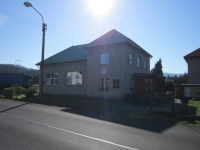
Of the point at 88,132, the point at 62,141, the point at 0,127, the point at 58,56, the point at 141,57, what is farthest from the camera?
the point at 58,56

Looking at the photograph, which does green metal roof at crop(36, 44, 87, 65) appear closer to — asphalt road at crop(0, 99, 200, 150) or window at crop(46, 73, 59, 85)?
window at crop(46, 73, 59, 85)

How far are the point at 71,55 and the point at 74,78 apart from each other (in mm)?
3762

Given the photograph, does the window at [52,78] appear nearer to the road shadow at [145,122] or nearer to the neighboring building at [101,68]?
the neighboring building at [101,68]

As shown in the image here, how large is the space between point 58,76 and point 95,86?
6925mm

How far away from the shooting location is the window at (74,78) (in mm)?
23492

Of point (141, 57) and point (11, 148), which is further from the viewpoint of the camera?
point (141, 57)

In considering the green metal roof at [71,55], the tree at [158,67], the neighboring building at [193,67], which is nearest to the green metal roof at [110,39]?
the green metal roof at [71,55]

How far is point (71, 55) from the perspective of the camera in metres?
25.9

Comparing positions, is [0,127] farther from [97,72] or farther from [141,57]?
[141,57]

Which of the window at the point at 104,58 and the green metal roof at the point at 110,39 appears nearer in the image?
the green metal roof at the point at 110,39

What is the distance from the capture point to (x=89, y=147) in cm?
525

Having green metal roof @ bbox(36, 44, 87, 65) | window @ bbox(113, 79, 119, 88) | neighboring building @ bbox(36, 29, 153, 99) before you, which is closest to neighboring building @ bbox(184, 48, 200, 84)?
neighboring building @ bbox(36, 29, 153, 99)

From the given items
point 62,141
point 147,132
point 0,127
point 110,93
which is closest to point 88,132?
point 62,141

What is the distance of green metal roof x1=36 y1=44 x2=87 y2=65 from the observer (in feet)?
80.6
